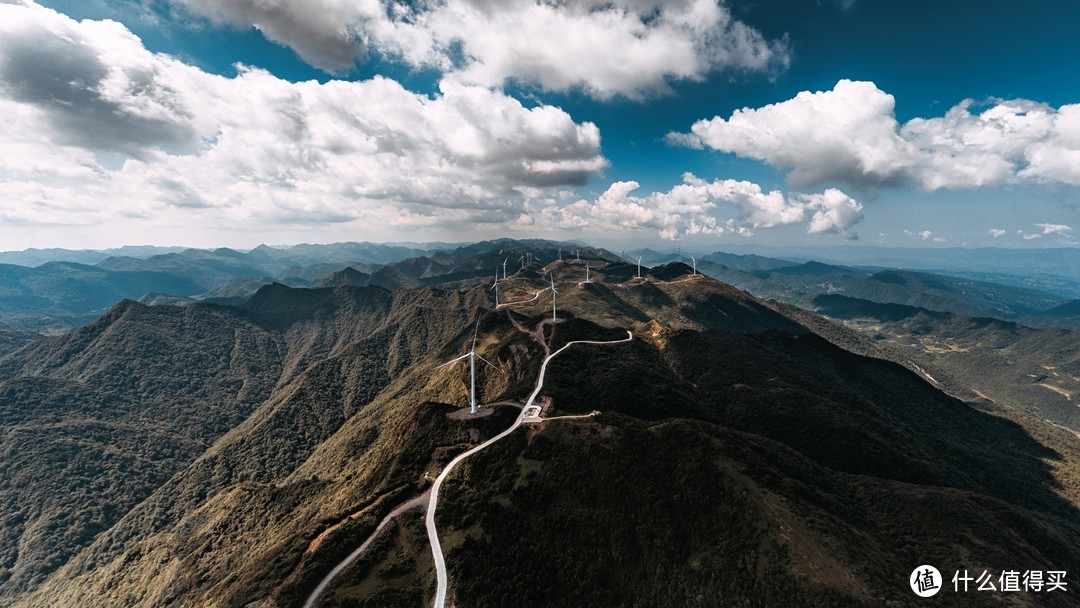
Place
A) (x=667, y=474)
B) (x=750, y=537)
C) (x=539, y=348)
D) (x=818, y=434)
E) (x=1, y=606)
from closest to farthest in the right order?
(x=750, y=537), (x=667, y=474), (x=818, y=434), (x=1, y=606), (x=539, y=348)

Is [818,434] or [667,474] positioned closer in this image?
[667,474]

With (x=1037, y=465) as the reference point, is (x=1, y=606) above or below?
below

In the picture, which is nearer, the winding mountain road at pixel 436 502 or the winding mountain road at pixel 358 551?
the winding mountain road at pixel 358 551

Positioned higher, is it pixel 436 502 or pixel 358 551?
pixel 436 502

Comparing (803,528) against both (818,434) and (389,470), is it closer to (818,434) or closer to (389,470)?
(818,434)

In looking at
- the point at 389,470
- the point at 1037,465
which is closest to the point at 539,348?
the point at 389,470

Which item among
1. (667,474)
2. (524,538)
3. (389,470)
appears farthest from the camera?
(389,470)

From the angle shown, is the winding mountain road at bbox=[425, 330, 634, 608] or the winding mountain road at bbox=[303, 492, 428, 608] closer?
the winding mountain road at bbox=[303, 492, 428, 608]

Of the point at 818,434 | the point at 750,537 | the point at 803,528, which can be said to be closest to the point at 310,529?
the point at 750,537

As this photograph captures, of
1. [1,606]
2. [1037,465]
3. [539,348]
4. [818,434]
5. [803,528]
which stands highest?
[539,348]

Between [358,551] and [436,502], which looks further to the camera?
[436,502]
